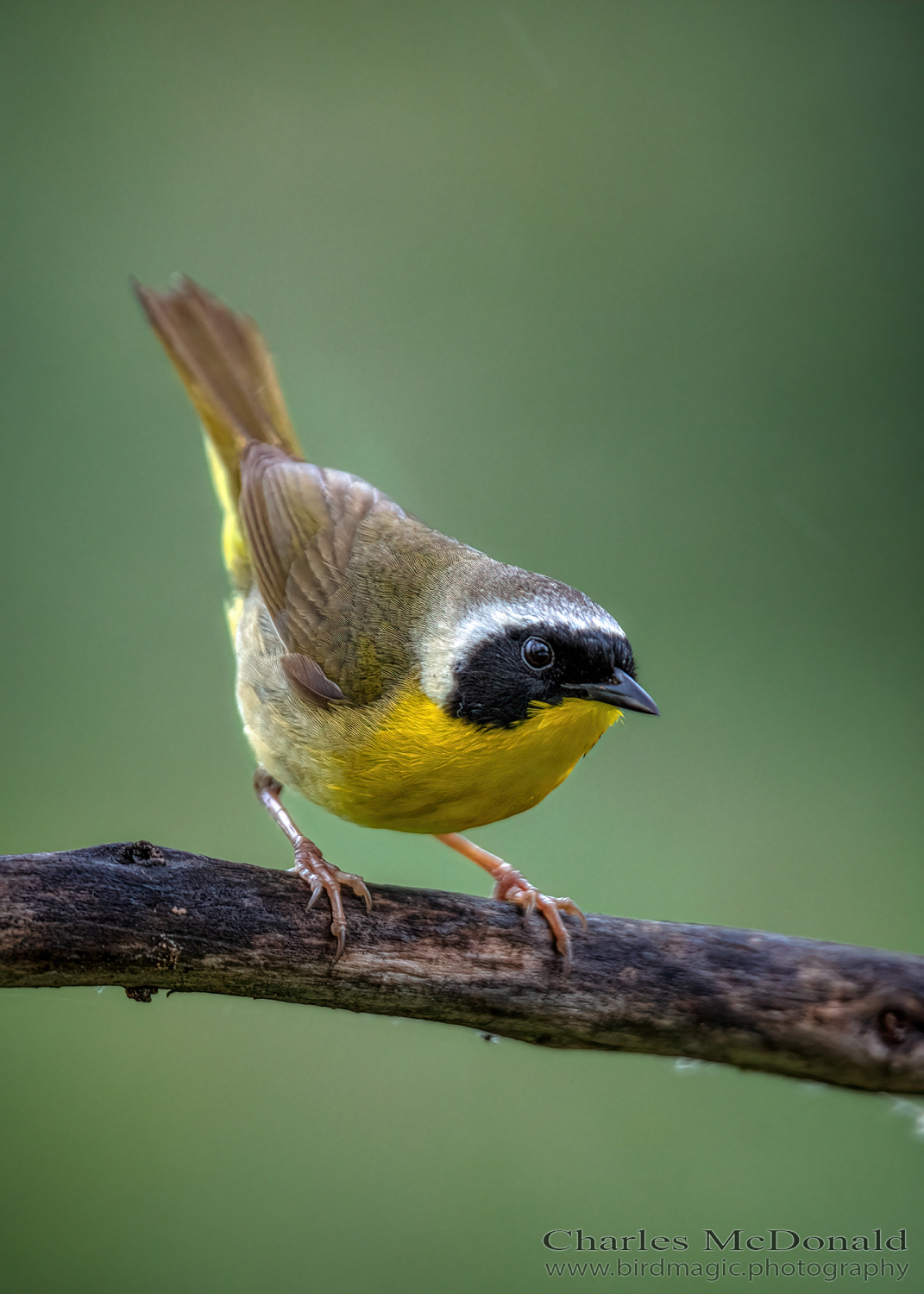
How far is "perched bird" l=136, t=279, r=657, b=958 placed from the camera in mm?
2178

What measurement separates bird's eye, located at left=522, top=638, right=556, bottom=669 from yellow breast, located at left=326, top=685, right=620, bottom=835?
91mm

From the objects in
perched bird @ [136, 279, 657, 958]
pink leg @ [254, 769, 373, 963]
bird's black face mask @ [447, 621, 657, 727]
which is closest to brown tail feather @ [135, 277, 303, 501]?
perched bird @ [136, 279, 657, 958]

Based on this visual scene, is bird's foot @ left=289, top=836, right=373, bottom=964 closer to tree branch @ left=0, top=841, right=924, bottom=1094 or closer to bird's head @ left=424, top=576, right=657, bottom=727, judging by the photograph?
tree branch @ left=0, top=841, right=924, bottom=1094

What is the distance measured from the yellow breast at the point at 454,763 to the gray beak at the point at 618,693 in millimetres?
43

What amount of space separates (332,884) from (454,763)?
14.2 inches

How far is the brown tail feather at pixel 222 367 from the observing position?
3082mm

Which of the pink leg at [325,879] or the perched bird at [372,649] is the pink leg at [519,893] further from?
the pink leg at [325,879]

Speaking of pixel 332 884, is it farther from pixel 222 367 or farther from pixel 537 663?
pixel 222 367

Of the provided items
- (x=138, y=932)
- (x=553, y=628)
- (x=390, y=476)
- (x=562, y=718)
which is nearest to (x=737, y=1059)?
Answer: (x=562, y=718)

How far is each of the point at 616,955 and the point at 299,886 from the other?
692 millimetres

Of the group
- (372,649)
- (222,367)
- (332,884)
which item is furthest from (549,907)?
(222,367)

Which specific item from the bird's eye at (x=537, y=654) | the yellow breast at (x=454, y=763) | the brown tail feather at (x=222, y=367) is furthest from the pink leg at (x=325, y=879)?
the brown tail feather at (x=222, y=367)

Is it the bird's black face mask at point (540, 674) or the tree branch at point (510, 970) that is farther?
the bird's black face mask at point (540, 674)

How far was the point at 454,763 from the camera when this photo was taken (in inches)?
86.1
